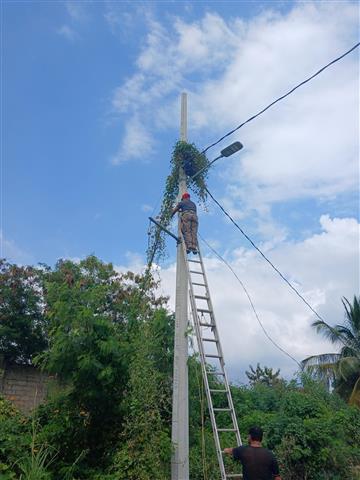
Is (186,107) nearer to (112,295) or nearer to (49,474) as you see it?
(49,474)

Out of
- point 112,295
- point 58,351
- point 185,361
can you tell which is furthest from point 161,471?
point 112,295

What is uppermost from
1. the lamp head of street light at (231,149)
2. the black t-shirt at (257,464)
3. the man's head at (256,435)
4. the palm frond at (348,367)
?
the lamp head of street light at (231,149)

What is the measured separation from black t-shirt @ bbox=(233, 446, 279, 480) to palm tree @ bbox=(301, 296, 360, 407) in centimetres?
1477

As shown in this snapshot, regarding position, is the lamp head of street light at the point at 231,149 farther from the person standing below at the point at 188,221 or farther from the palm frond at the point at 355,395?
the palm frond at the point at 355,395

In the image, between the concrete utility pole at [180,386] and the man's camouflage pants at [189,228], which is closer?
the concrete utility pole at [180,386]

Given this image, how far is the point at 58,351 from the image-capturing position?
23.1 ft

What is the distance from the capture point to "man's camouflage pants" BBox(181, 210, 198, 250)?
773cm

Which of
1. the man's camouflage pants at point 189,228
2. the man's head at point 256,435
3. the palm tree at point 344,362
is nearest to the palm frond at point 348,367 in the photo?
the palm tree at point 344,362

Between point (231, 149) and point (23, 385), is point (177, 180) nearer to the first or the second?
point (231, 149)

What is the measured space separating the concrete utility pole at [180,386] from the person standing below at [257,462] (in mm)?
1617

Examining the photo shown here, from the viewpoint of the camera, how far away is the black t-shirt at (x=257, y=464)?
468cm

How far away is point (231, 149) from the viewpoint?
7.66 metres

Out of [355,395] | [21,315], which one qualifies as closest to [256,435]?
[21,315]

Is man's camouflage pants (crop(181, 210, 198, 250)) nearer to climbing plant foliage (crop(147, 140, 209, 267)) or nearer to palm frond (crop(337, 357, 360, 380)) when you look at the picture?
climbing plant foliage (crop(147, 140, 209, 267))
